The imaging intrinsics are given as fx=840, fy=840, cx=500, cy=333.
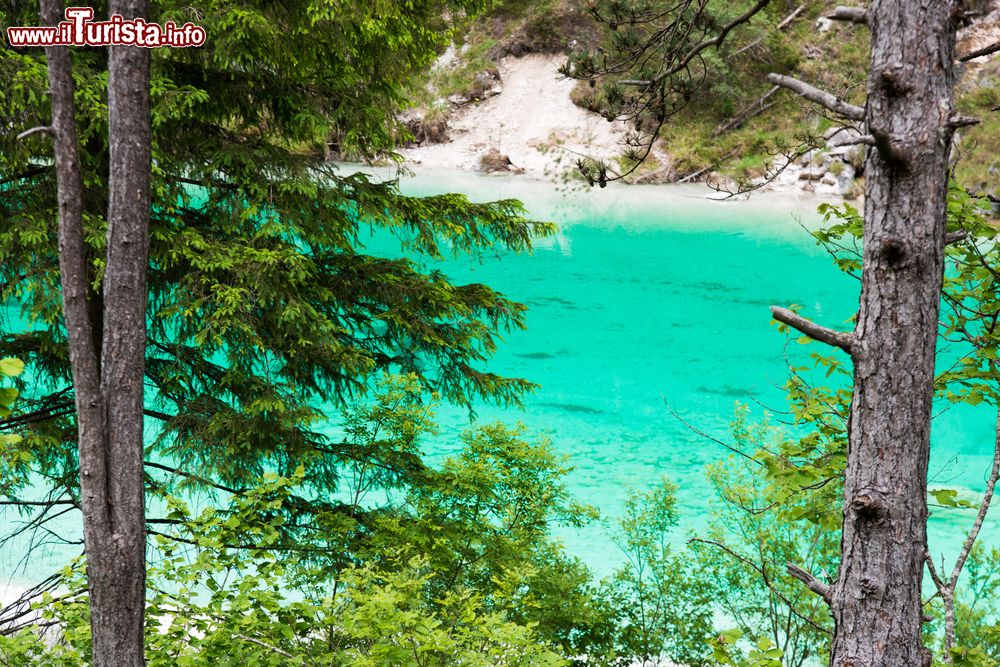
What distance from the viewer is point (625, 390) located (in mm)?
13836

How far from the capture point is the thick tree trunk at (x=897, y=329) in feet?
7.86

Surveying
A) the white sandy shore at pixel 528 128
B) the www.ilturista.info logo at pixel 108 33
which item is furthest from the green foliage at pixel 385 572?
the white sandy shore at pixel 528 128

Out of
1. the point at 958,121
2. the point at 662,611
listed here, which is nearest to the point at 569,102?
the point at 662,611

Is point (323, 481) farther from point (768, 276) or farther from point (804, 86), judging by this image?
point (768, 276)

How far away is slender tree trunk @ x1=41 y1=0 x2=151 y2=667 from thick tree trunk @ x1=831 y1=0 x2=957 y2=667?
3093 mm

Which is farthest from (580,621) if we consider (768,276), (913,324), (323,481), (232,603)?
(768,276)

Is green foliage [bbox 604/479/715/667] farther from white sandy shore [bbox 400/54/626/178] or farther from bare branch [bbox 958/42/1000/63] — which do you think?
white sandy shore [bbox 400/54/626/178]

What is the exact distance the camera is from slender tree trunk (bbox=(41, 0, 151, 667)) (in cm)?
385

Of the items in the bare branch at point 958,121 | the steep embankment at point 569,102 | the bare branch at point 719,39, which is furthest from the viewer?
the steep embankment at point 569,102

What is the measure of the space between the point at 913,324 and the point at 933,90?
0.67 metres

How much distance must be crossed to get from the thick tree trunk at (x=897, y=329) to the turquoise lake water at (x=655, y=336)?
4644 millimetres

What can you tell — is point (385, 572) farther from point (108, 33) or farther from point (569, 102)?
point (569, 102)

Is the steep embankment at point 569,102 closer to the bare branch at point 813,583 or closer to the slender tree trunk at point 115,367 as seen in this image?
the slender tree trunk at point 115,367

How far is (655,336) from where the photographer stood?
16.1 m
